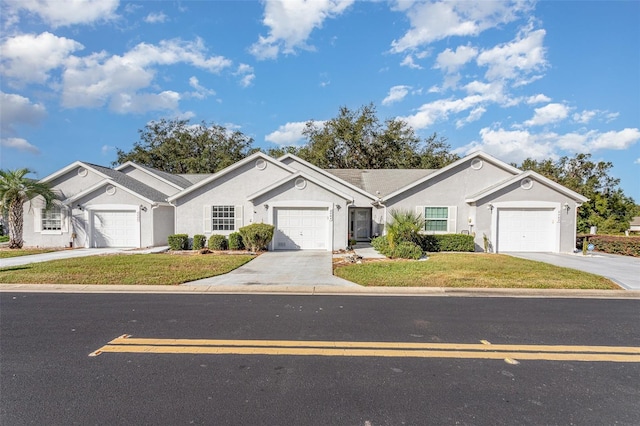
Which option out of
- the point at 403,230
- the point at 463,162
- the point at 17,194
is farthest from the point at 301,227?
the point at 17,194

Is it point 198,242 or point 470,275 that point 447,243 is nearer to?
point 470,275

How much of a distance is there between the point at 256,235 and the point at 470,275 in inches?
382

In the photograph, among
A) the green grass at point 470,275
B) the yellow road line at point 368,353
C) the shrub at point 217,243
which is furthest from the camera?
the shrub at point 217,243

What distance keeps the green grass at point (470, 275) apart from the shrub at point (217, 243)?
7.76 m

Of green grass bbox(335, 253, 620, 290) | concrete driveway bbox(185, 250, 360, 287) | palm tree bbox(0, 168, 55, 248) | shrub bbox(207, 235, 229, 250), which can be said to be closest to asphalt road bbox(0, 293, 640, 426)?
green grass bbox(335, 253, 620, 290)

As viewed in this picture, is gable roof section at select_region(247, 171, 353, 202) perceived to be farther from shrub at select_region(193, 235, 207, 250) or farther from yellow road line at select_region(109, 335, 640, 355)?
yellow road line at select_region(109, 335, 640, 355)

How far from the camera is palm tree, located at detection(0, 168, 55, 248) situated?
1781 cm

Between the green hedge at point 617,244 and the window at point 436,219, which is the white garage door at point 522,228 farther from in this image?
the green hedge at point 617,244

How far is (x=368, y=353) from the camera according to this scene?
15.6ft

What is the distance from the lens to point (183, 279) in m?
9.70

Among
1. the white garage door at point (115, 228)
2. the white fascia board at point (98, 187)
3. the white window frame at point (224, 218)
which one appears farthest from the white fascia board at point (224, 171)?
the white garage door at point (115, 228)

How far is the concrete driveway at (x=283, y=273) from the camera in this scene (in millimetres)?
9477

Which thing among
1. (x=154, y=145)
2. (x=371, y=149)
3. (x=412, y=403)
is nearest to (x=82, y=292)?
(x=412, y=403)

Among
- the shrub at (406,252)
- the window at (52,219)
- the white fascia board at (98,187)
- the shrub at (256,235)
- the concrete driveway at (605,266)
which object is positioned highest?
the white fascia board at (98,187)
